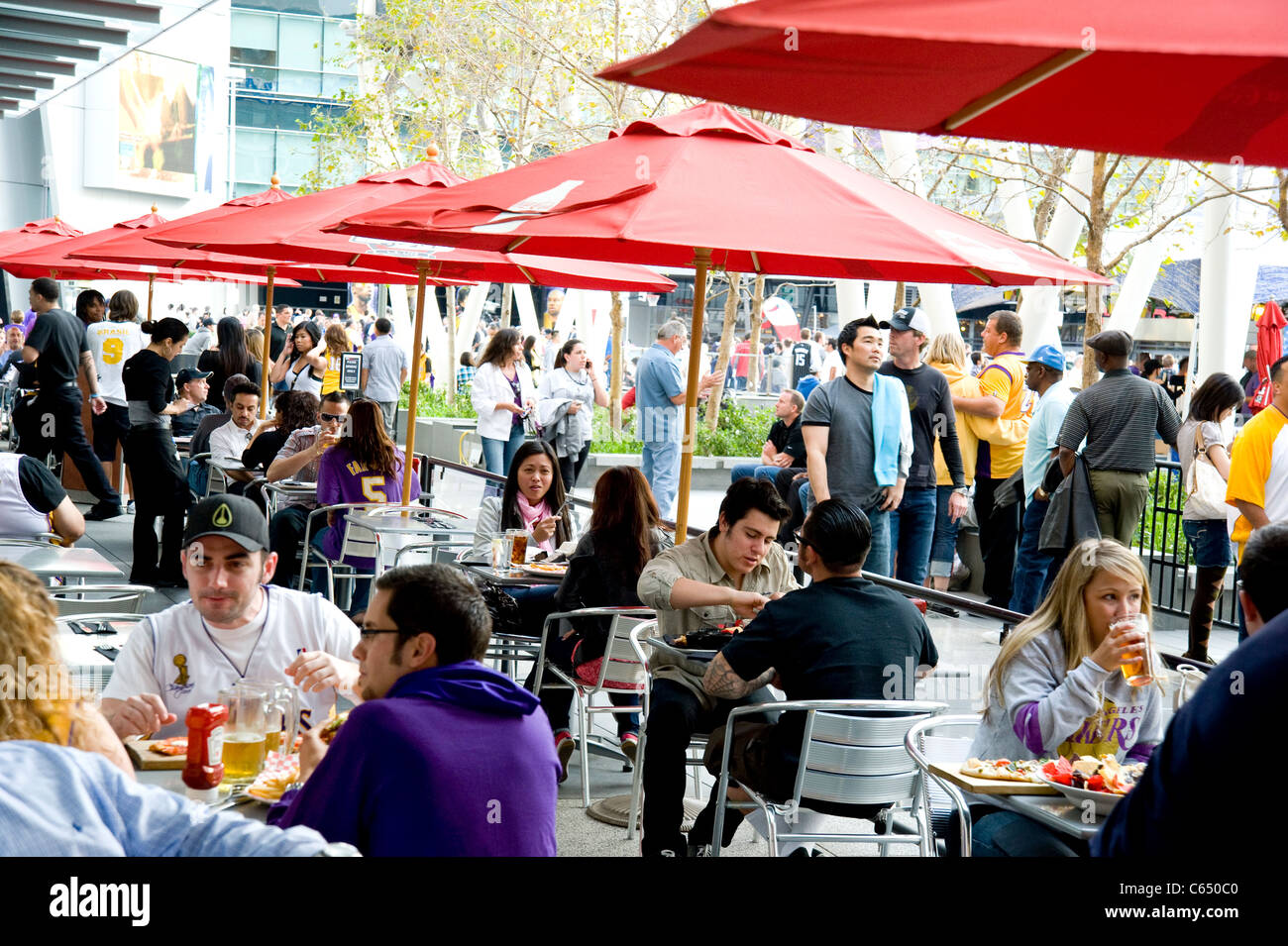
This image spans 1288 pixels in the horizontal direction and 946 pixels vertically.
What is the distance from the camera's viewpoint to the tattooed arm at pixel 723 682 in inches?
179

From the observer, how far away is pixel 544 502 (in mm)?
7672

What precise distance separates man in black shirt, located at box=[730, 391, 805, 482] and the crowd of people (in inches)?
1.1

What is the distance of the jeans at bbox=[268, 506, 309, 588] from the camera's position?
8.86m

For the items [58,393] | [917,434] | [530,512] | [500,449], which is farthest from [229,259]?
[917,434]

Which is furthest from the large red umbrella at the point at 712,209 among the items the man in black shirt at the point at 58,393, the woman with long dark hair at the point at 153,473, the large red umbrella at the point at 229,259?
the man in black shirt at the point at 58,393

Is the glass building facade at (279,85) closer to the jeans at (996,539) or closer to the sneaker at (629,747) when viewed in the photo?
the jeans at (996,539)

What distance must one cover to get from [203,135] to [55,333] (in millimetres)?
26660

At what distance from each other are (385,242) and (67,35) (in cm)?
677

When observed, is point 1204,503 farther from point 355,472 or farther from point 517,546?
point 355,472

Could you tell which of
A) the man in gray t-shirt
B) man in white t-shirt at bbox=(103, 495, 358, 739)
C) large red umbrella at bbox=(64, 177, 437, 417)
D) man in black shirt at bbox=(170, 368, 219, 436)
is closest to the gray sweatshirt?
man in white t-shirt at bbox=(103, 495, 358, 739)

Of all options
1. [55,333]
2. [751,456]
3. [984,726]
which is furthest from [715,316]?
[984,726]

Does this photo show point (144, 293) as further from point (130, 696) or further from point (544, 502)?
point (130, 696)

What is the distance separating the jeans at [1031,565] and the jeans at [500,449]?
20.0ft

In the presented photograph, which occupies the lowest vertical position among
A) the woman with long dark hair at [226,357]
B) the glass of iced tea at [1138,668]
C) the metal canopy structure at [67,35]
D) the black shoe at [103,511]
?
the black shoe at [103,511]
